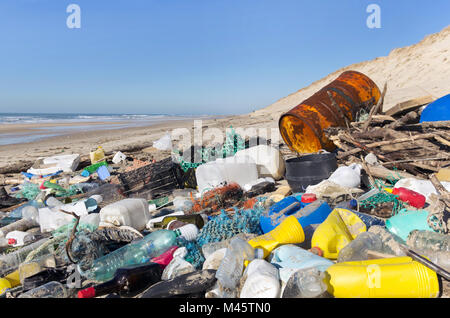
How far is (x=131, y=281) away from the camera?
2025 mm

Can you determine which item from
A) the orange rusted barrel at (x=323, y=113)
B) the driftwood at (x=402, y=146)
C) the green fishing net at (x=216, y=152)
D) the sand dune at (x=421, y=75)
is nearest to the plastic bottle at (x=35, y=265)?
the green fishing net at (x=216, y=152)

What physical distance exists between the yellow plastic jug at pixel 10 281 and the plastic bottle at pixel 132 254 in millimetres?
522

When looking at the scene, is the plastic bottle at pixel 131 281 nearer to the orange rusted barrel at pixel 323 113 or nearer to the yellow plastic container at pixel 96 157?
the orange rusted barrel at pixel 323 113

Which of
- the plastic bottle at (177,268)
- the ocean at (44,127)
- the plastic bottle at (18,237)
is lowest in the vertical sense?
the plastic bottle at (18,237)

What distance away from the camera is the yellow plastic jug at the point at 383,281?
5.18 feet

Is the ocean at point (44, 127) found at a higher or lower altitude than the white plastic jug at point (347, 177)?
higher

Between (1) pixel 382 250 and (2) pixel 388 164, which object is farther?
(2) pixel 388 164

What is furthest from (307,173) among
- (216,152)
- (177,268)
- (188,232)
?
(177,268)

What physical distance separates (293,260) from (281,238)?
28cm

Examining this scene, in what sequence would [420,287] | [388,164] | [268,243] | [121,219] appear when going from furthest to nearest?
[388,164], [121,219], [268,243], [420,287]

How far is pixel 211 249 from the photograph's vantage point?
2289 mm
